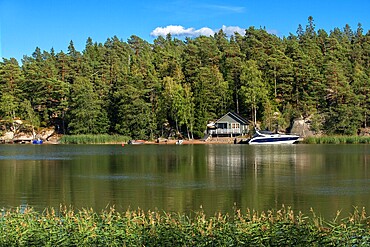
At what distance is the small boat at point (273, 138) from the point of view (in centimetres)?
7225

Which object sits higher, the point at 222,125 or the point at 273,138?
the point at 222,125

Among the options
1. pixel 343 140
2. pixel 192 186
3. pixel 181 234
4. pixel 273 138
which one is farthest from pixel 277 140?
pixel 181 234

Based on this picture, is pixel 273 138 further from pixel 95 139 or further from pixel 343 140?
pixel 95 139

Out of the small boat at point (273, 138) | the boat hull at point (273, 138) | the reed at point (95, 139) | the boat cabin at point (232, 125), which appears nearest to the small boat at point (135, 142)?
the reed at point (95, 139)

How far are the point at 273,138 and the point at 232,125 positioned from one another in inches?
383

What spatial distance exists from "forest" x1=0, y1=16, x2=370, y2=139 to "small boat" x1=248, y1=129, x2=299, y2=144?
16.9 ft

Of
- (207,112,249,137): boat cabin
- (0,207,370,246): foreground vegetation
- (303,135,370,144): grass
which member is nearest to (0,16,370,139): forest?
(207,112,249,137): boat cabin

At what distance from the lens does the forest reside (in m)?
78.5

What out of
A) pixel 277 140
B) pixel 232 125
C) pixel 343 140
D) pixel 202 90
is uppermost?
pixel 202 90

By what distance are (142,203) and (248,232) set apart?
33.0 feet

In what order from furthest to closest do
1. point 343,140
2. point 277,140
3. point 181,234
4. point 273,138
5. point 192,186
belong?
point 273,138 < point 277,140 < point 343,140 < point 192,186 < point 181,234

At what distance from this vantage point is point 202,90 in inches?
3206

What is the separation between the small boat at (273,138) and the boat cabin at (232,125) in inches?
292

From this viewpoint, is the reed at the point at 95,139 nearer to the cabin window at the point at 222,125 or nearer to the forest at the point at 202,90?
the forest at the point at 202,90
